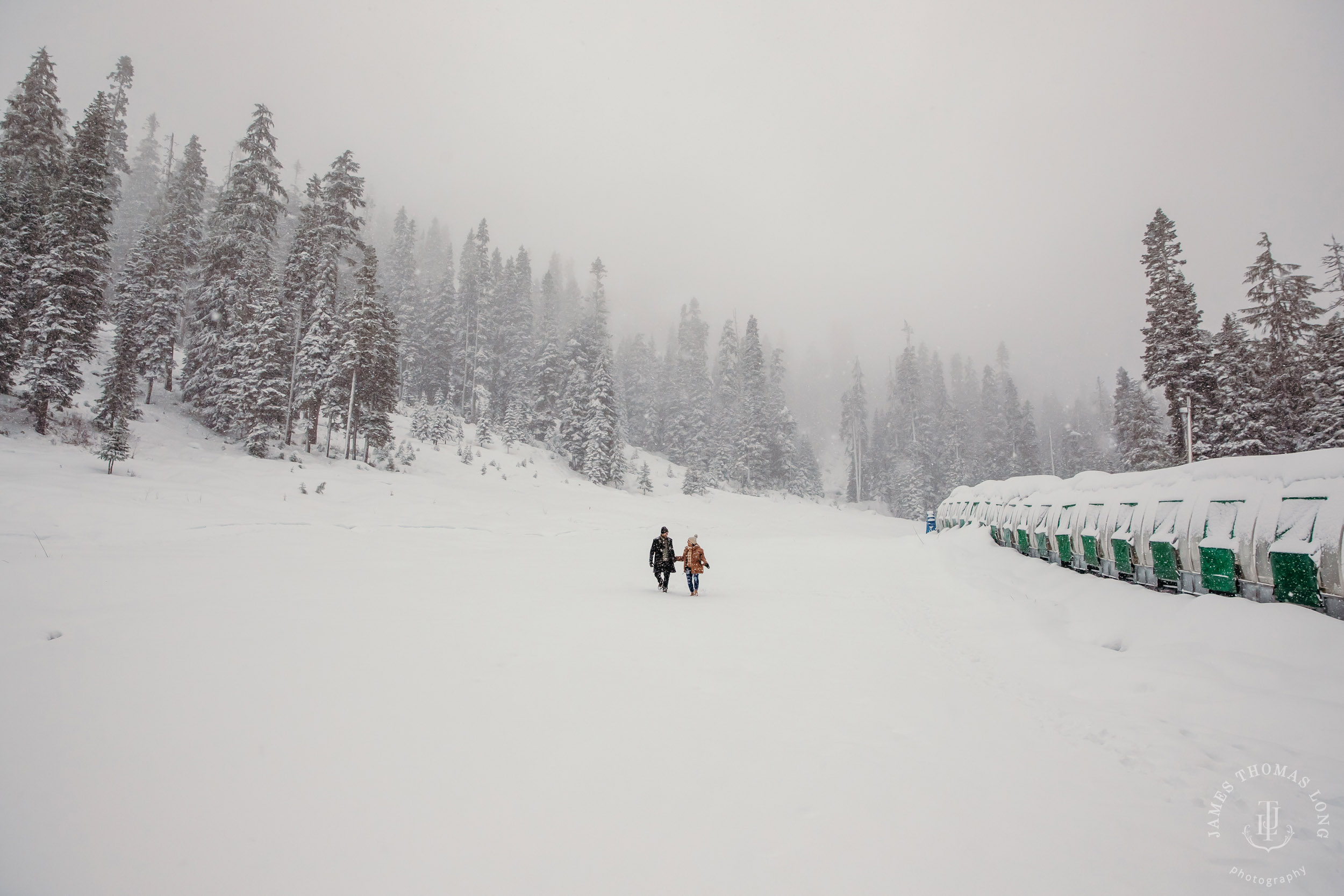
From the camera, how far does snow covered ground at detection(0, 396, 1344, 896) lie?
2635 millimetres

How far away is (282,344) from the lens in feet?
76.9

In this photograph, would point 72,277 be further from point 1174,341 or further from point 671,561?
point 1174,341

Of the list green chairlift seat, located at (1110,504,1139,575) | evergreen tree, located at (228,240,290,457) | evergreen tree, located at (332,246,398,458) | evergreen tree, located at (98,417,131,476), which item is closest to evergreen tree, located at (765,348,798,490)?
evergreen tree, located at (332,246,398,458)

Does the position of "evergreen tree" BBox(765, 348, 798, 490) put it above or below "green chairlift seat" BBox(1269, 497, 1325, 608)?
above

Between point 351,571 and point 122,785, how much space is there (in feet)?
23.0

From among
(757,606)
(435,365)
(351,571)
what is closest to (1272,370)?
(757,606)

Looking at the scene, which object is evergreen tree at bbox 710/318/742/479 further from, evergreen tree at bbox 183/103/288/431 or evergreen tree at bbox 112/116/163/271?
evergreen tree at bbox 112/116/163/271

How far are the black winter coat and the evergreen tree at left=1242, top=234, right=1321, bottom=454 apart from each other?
32499 millimetres

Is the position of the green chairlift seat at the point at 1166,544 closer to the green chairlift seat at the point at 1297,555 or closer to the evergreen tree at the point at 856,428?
the green chairlift seat at the point at 1297,555

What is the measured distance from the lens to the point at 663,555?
36.4ft

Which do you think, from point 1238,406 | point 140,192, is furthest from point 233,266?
point 1238,406

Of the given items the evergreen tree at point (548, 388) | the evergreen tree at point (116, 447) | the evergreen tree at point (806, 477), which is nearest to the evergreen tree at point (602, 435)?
the evergreen tree at point (548, 388)

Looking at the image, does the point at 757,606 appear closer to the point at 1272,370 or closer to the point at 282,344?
the point at 282,344

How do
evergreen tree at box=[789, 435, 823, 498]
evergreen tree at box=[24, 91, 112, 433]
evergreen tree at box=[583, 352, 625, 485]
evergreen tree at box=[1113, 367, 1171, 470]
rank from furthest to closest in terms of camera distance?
1. evergreen tree at box=[789, 435, 823, 498]
2. evergreen tree at box=[583, 352, 625, 485]
3. evergreen tree at box=[1113, 367, 1171, 470]
4. evergreen tree at box=[24, 91, 112, 433]
